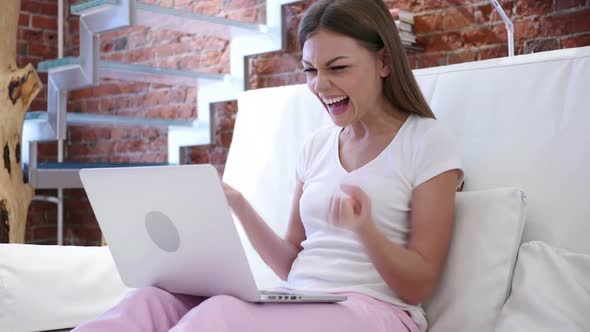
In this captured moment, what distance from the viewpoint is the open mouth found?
5.36ft

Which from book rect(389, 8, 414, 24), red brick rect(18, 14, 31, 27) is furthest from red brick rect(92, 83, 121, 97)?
book rect(389, 8, 414, 24)

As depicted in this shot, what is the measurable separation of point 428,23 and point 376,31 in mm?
1484

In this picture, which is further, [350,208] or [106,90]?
[106,90]

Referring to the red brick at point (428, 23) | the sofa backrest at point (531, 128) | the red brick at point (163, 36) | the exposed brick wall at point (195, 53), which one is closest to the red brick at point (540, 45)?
the exposed brick wall at point (195, 53)

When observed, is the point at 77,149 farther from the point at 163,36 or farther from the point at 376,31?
the point at 376,31

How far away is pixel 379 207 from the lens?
5.06ft

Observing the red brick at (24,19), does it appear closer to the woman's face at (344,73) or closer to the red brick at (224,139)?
the red brick at (224,139)

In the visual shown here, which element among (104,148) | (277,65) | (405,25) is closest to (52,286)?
(405,25)

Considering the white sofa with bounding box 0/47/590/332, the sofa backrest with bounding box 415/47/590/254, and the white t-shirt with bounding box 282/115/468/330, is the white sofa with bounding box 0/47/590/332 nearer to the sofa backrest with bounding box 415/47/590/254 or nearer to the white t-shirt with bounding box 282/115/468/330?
the sofa backrest with bounding box 415/47/590/254

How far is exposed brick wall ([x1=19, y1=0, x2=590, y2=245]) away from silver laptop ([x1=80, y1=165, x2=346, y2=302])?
5.71 ft

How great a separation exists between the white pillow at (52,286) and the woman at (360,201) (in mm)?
410

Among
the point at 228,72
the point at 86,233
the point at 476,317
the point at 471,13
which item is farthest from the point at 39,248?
the point at 86,233

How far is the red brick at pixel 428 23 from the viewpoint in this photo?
2990mm

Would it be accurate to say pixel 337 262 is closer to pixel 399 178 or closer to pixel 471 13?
pixel 399 178
